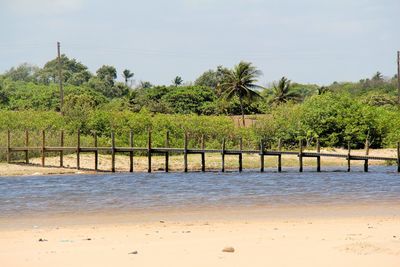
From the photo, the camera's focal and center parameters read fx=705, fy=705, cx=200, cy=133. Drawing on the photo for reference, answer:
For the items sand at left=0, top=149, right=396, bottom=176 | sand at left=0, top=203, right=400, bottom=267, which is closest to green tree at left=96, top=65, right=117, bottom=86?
sand at left=0, top=149, right=396, bottom=176

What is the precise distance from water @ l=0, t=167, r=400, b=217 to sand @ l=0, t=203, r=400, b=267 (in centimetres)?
306

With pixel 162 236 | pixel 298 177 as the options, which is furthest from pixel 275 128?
pixel 162 236

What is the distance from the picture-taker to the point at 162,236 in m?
12.4

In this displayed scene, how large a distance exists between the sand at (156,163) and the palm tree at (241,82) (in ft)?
59.0

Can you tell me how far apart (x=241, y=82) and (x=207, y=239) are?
52.3 meters

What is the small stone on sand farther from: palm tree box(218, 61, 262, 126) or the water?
palm tree box(218, 61, 262, 126)

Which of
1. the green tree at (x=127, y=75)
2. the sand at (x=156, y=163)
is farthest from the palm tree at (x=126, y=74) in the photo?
the sand at (x=156, y=163)

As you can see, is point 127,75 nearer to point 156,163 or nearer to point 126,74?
point 126,74

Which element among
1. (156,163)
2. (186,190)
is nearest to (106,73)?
(156,163)

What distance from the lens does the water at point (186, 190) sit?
20.2 meters

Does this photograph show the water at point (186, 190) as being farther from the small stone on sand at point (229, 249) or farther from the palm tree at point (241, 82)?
the palm tree at point (241, 82)

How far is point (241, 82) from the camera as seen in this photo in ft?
208

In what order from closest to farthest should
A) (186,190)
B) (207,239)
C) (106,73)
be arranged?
(207,239), (186,190), (106,73)

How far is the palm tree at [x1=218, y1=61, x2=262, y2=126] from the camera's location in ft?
208
